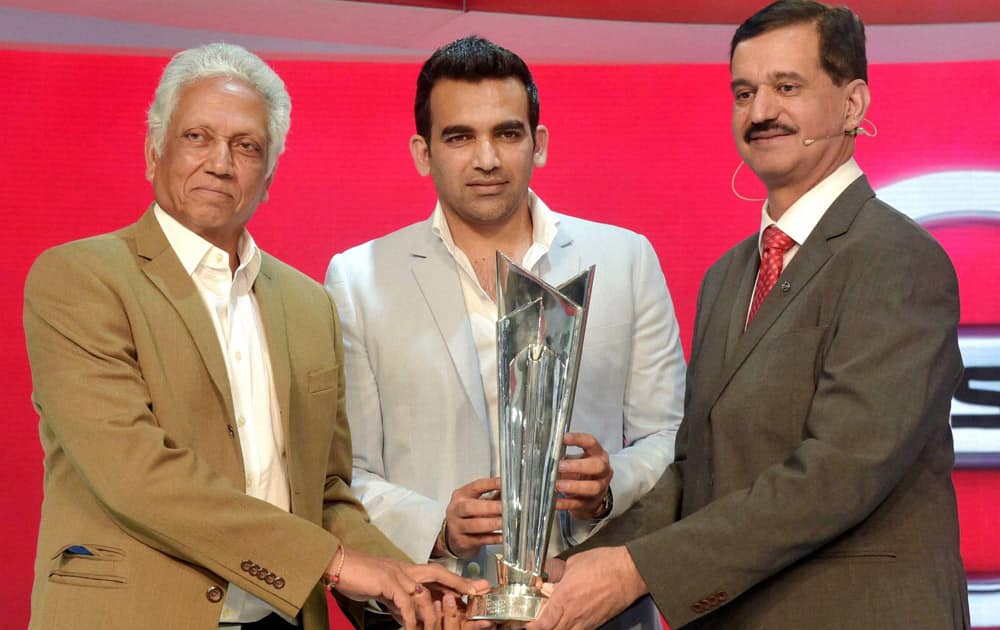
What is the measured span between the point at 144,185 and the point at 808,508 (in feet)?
9.10

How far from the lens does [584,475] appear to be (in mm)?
2576

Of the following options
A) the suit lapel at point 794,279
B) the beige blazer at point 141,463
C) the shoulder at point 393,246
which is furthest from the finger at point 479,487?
the shoulder at point 393,246

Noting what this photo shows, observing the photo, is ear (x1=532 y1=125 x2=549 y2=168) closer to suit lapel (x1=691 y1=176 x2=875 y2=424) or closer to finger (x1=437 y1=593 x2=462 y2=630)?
suit lapel (x1=691 y1=176 x2=875 y2=424)

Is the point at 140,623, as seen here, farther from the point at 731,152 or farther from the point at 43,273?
the point at 731,152

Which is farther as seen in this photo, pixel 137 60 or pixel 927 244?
pixel 137 60

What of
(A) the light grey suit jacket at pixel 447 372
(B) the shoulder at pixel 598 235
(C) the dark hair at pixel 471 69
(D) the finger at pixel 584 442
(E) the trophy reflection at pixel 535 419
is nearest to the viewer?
(E) the trophy reflection at pixel 535 419

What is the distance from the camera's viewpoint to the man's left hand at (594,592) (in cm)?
232

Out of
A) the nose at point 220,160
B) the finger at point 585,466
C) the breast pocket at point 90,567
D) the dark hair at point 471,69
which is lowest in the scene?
the breast pocket at point 90,567

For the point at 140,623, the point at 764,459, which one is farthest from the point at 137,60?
the point at 764,459

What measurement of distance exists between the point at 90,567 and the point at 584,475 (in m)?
0.97

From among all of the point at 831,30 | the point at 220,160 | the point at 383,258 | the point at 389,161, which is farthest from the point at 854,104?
the point at 389,161

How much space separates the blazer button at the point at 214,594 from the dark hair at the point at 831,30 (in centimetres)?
148

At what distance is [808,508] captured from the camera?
2188mm

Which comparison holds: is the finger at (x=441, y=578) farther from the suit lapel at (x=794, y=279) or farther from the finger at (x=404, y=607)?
the suit lapel at (x=794, y=279)
